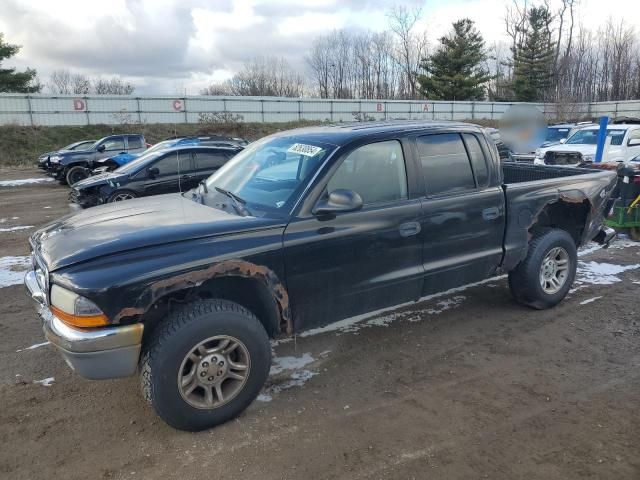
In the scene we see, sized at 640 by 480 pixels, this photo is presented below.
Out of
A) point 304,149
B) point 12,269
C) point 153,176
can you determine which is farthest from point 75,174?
point 304,149

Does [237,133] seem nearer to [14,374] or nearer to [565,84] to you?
[14,374]

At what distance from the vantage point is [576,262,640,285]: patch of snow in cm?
598

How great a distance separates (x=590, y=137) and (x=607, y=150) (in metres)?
1.15

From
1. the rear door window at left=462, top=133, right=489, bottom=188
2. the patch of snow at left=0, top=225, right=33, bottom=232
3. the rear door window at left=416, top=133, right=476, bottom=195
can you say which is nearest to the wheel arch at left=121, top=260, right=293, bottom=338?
the rear door window at left=416, top=133, right=476, bottom=195

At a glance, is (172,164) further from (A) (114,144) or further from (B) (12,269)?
(A) (114,144)

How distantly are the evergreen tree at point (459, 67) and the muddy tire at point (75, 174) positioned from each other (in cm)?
3639

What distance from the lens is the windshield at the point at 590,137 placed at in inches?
574

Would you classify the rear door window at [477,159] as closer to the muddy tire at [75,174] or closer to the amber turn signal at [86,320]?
the amber turn signal at [86,320]

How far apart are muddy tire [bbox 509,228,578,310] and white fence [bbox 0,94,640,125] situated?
2009cm

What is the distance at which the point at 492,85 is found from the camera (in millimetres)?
48656

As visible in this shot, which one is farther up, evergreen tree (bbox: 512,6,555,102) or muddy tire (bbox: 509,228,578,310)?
evergreen tree (bbox: 512,6,555,102)

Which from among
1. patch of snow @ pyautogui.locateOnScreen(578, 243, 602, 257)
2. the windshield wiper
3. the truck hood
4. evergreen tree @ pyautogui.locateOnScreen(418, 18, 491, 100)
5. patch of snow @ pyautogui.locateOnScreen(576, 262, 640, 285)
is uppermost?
evergreen tree @ pyautogui.locateOnScreen(418, 18, 491, 100)

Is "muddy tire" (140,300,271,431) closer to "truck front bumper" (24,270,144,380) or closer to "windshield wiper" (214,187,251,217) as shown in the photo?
"truck front bumper" (24,270,144,380)

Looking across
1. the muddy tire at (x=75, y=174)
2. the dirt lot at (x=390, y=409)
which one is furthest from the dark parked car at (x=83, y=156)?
the dirt lot at (x=390, y=409)
